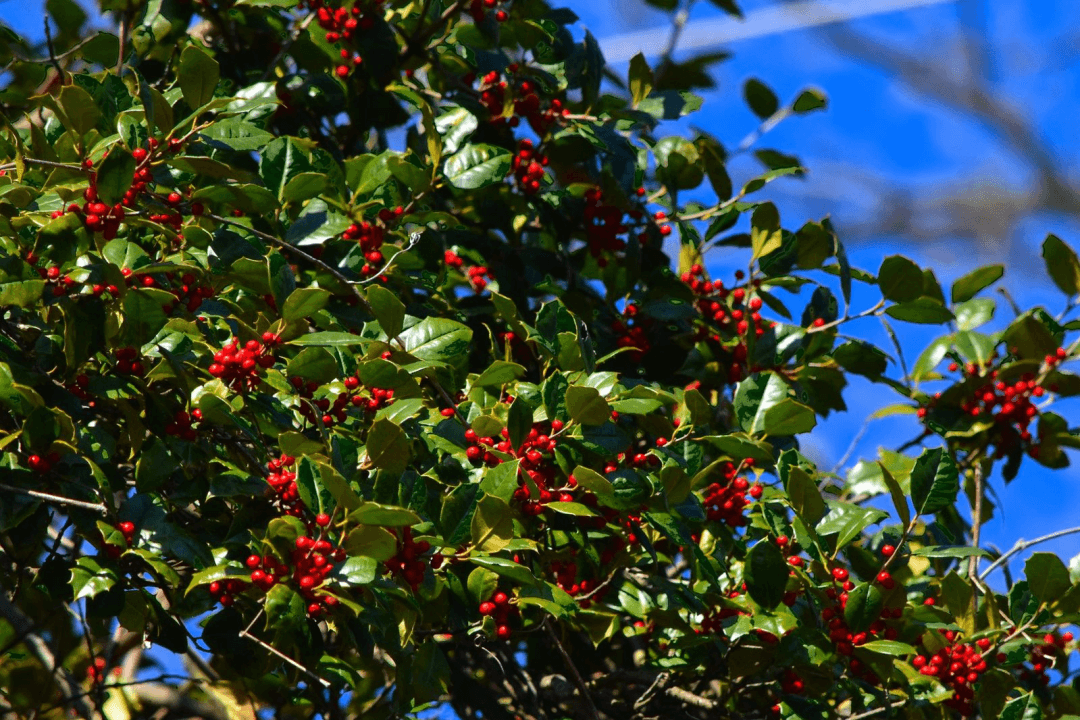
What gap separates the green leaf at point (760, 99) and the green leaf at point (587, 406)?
1.50 meters

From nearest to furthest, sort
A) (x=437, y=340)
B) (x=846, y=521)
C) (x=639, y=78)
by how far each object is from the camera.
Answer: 1. (x=437, y=340)
2. (x=846, y=521)
3. (x=639, y=78)

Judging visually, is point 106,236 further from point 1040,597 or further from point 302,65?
point 1040,597

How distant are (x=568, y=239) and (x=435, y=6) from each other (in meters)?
0.55

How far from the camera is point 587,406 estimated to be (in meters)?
1.58

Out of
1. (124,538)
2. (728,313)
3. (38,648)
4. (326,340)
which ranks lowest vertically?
(38,648)

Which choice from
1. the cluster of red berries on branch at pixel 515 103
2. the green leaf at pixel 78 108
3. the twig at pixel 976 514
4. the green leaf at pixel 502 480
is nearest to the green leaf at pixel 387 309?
the green leaf at pixel 502 480

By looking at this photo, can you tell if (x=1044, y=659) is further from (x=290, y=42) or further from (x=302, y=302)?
(x=290, y=42)

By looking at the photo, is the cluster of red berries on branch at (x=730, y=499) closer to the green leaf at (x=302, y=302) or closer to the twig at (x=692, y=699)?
the twig at (x=692, y=699)

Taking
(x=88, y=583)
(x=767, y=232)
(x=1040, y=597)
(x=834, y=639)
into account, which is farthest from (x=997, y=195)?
(x=88, y=583)

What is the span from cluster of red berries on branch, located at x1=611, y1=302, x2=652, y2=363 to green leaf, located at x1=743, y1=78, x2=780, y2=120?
864 millimetres

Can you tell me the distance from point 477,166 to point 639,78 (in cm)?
57

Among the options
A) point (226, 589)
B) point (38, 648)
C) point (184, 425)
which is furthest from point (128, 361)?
point (38, 648)

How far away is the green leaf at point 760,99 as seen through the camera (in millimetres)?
2814

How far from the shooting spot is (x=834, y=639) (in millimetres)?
1817
